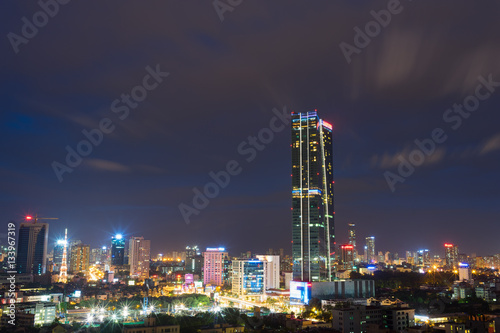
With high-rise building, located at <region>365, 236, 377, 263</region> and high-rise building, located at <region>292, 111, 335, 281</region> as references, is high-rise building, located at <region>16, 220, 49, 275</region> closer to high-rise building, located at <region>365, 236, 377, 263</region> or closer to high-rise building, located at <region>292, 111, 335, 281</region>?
high-rise building, located at <region>292, 111, 335, 281</region>

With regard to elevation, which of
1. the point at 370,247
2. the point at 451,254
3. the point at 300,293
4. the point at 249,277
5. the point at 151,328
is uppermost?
the point at 370,247

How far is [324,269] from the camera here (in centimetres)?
2878

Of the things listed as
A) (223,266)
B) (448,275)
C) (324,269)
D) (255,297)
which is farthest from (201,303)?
(448,275)

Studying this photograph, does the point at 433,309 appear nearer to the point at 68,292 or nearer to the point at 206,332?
the point at 206,332

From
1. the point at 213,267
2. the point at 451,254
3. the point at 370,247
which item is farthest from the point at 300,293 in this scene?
the point at 370,247

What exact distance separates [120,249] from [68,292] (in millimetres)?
29024

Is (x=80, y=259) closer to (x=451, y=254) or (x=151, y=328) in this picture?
(x=151, y=328)

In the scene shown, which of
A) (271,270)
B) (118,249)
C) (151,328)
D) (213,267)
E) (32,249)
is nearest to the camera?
(151,328)

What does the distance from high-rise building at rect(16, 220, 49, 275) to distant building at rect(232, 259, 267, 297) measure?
2275 centimetres

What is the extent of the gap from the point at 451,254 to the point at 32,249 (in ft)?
181

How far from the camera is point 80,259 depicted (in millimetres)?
57406

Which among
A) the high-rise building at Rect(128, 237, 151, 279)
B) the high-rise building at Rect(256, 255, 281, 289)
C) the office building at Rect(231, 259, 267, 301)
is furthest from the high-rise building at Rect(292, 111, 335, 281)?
the high-rise building at Rect(128, 237, 151, 279)

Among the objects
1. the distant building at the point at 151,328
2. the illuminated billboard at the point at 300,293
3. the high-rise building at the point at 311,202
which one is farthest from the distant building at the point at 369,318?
the high-rise building at the point at 311,202

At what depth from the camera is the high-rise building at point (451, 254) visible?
62344mm
